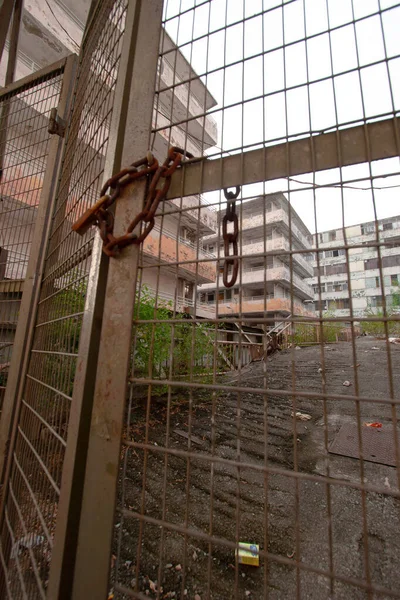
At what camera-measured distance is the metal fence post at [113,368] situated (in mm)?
875

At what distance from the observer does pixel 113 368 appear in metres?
0.97

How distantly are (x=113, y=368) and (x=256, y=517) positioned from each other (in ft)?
6.31

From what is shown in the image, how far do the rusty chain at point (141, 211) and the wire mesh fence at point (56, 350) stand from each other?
18 cm

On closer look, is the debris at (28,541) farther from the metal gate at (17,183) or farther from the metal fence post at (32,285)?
the metal gate at (17,183)

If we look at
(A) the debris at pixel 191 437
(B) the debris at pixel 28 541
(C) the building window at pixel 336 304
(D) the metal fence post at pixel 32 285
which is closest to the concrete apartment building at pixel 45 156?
(D) the metal fence post at pixel 32 285

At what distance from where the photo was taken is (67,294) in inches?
56.2

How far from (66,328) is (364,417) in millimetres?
4435

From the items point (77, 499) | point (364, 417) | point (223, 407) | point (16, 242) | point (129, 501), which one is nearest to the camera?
point (77, 499)

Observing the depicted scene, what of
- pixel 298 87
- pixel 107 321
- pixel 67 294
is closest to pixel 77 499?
pixel 107 321

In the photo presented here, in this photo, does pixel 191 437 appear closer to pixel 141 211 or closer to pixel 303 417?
pixel 303 417

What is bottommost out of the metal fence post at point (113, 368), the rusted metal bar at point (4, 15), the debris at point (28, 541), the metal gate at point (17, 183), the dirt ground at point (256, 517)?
the dirt ground at point (256, 517)

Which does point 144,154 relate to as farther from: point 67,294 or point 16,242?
point 16,242

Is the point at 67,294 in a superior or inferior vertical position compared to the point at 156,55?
inferior

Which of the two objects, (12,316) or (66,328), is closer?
(66,328)
